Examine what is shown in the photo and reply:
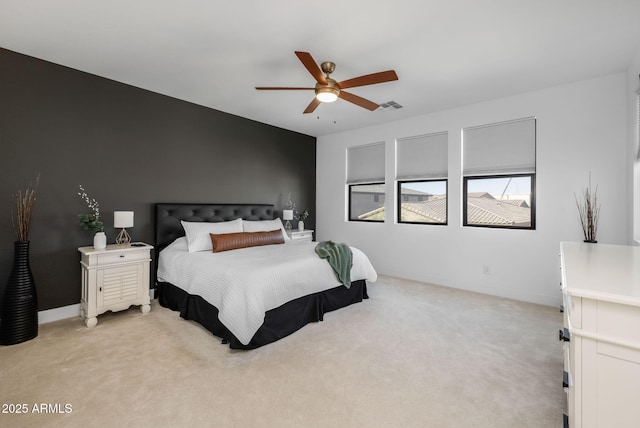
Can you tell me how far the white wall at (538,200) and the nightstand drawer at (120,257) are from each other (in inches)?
145

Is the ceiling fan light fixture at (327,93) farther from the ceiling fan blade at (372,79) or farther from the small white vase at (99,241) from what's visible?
the small white vase at (99,241)

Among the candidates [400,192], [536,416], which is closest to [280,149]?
[400,192]

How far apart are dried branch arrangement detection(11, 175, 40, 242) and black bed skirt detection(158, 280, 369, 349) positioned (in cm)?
143

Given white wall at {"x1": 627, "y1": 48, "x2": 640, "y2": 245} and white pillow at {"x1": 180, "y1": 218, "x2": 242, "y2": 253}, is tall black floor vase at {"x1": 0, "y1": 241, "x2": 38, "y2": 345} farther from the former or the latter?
white wall at {"x1": 627, "y1": 48, "x2": 640, "y2": 245}

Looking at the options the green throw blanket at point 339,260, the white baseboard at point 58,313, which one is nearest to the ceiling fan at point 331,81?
the green throw blanket at point 339,260

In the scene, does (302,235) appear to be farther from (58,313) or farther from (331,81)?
(58,313)

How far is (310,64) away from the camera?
2367 millimetres

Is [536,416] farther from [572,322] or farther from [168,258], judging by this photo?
[168,258]

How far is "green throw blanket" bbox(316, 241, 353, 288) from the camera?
132 inches

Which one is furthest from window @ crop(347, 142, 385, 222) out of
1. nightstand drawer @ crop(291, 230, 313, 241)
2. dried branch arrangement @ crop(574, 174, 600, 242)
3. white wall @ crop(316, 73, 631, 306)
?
dried branch arrangement @ crop(574, 174, 600, 242)

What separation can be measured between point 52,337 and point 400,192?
4.92 metres

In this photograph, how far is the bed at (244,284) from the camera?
8.15ft

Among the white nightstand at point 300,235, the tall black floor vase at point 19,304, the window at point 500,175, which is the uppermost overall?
the window at point 500,175

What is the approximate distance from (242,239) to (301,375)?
2115mm
